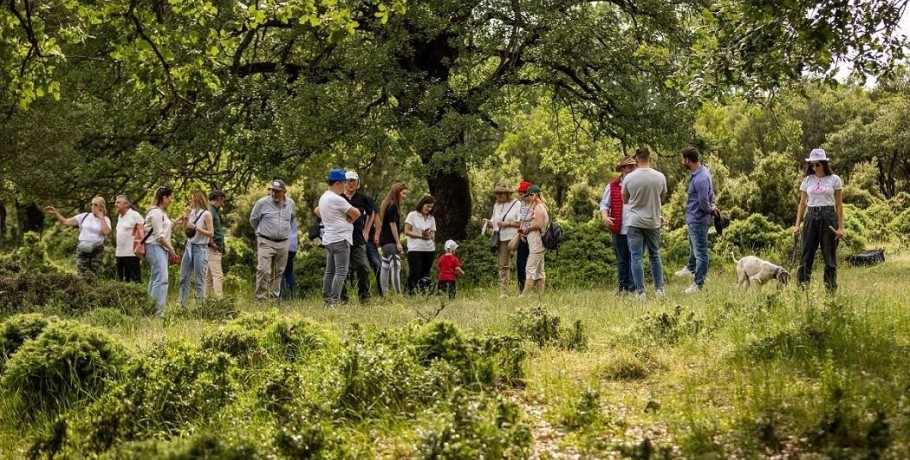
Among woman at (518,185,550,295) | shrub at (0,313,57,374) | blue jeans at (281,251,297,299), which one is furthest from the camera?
blue jeans at (281,251,297,299)

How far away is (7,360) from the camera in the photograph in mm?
7086

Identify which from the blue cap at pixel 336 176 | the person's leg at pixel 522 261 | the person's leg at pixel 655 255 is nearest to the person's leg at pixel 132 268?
the blue cap at pixel 336 176

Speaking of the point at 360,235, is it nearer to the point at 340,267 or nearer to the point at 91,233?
the point at 340,267

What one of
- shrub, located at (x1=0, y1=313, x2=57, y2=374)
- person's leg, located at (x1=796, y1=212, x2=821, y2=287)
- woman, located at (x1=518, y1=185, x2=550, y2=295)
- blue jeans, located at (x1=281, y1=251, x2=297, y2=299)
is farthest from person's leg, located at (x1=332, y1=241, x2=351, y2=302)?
person's leg, located at (x1=796, y1=212, x2=821, y2=287)

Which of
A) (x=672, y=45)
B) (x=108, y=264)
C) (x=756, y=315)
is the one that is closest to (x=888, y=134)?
(x=672, y=45)

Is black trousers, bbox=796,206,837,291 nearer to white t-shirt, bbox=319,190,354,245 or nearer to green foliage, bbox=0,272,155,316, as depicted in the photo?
white t-shirt, bbox=319,190,354,245

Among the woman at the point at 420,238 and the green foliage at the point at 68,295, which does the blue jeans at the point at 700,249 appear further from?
the green foliage at the point at 68,295

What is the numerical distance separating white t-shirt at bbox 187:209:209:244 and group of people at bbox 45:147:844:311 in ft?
0.05

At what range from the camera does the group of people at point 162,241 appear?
1150cm

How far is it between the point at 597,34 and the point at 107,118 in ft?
30.0

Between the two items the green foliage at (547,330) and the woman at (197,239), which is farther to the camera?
the woman at (197,239)

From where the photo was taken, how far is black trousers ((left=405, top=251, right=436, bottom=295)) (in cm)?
1351

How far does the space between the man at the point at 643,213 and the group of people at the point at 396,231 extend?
13mm

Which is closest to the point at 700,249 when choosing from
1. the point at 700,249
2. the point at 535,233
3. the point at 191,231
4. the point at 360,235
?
the point at 700,249
